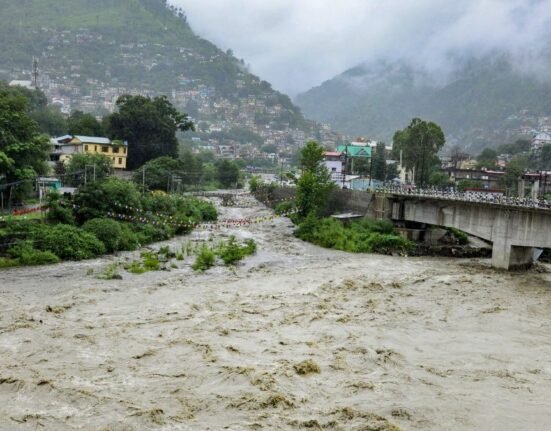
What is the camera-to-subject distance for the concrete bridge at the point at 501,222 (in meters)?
27.6

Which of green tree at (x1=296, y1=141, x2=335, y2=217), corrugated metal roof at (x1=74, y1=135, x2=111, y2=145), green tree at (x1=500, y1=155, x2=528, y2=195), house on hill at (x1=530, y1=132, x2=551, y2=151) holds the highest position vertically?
house on hill at (x1=530, y1=132, x2=551, y2=151)

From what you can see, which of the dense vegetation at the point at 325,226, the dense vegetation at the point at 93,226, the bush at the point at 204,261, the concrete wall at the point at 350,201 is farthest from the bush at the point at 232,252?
the concrete wall at the point at 350,201

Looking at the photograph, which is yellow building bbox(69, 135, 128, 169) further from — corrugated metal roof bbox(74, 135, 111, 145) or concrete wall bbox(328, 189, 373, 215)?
concrete wall bbox(328, 189, 373, 215)

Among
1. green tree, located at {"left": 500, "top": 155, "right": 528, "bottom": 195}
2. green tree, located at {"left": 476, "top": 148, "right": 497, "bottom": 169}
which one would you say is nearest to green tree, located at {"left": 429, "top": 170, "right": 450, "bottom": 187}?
green tree, located at {"left": 500, "top": 155, "right": 528, "bottom": 195}

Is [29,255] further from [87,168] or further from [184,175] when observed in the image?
[184,175]

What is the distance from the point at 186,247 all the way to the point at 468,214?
54.4 feet

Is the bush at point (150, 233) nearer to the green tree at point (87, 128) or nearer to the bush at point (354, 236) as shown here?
the bush at point (354, 236)

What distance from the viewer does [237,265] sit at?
93.0 ft

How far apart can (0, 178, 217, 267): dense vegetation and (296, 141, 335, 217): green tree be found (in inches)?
364

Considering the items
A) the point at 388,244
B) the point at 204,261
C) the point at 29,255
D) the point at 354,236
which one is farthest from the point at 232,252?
the point at 388,244

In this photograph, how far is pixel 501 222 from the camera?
96.8 feet

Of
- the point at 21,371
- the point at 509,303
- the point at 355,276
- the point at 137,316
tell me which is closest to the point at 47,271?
the point at 137,316

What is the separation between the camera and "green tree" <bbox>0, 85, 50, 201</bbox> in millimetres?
31891

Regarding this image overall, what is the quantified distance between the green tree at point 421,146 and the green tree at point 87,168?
34798 mm
